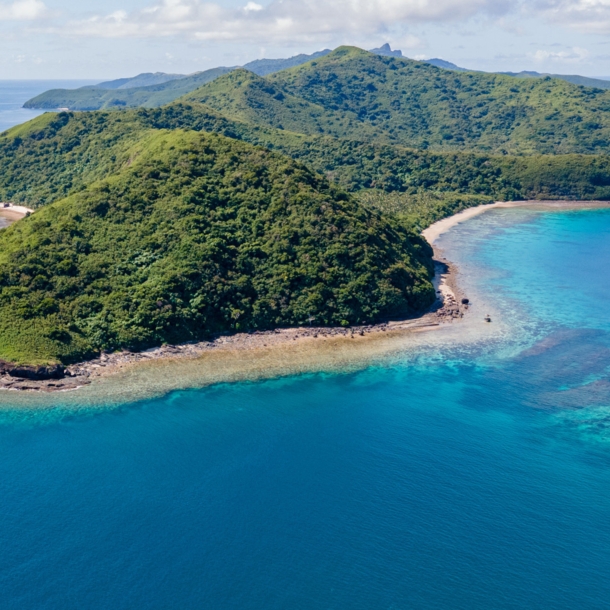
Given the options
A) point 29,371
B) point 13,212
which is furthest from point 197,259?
point 13,212

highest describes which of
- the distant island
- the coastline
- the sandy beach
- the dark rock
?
the sandy beach

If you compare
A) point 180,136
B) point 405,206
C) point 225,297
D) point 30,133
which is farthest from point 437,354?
point 30,133

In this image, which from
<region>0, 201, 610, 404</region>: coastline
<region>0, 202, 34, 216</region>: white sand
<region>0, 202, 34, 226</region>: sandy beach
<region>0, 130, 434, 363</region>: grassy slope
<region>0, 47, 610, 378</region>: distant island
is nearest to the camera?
<region>0, 201, 610, 404</region>: coastline

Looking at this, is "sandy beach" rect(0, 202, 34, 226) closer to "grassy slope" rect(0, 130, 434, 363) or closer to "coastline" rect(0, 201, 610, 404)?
"grassy slope" rect(0, 130, 434, 363)

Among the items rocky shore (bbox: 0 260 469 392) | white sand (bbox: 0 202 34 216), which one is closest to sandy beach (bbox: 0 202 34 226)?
white sand (bbox: 0 202 34 216)

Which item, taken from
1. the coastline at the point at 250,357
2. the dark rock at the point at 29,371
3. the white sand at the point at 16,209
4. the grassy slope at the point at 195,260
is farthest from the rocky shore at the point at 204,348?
the white sand at the point at 16,209

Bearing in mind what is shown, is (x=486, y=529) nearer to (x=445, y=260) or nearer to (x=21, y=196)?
(x=445, y=260)
